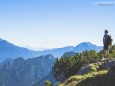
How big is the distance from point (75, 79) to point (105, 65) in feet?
18.5

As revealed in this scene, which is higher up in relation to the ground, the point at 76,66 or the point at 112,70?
the point at 112,70

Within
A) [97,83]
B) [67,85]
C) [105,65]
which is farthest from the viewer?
[105,65]

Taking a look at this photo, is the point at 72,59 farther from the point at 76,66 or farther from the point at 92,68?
the point at 92,68

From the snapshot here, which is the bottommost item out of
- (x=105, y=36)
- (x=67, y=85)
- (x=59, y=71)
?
(x=59, y=71)

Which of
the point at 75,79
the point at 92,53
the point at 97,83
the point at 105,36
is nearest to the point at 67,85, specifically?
the point at 75,79

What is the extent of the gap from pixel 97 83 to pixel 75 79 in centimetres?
620

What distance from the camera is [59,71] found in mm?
120562

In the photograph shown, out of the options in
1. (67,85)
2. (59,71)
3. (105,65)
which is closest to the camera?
(67,85)

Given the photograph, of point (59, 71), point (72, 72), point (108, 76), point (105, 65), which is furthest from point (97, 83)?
point (59, 71)

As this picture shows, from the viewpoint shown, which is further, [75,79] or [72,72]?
[72,72]

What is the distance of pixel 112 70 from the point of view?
20859mm

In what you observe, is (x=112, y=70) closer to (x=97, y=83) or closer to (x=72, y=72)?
(x=97, y=83)

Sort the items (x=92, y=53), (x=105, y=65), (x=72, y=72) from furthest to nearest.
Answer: (x=92, y=53), (x=72, y=72), (x=105, y=65)

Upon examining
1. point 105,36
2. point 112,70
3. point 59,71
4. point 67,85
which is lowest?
point 59,71
